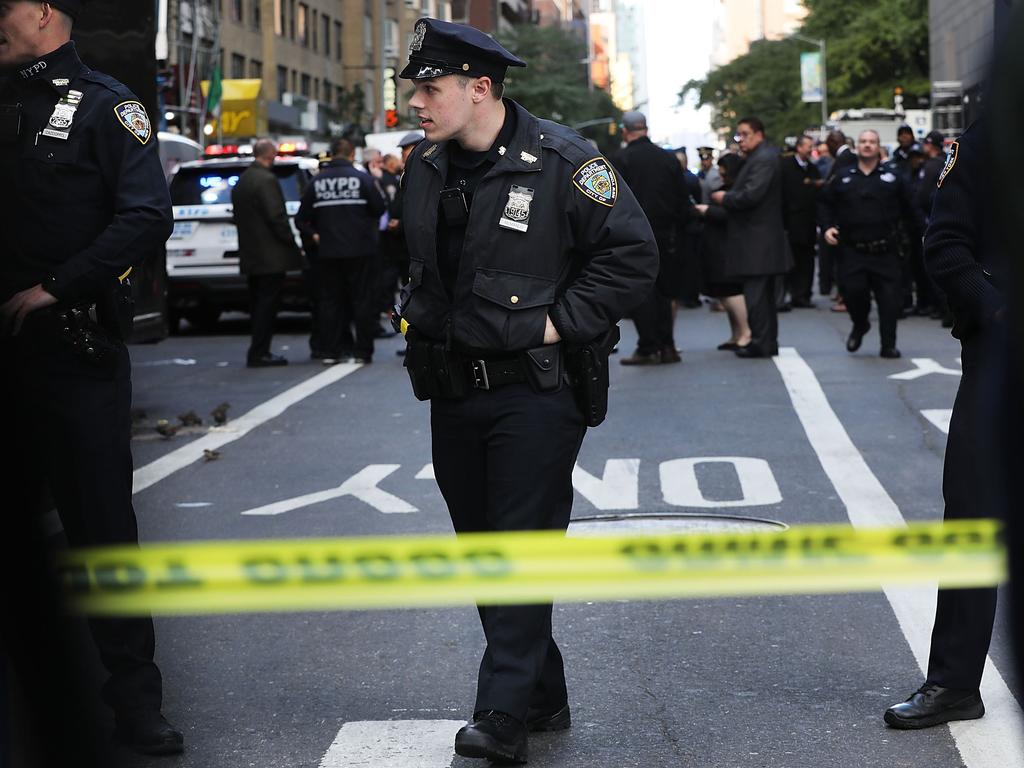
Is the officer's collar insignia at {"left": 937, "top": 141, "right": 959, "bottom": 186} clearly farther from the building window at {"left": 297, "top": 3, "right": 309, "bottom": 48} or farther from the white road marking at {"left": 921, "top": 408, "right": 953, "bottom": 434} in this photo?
the building window at {"left": 297, "top": 3, "right": 309, "bottom": 48}

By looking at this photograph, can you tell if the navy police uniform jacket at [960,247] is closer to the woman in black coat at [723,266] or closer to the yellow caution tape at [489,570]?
the yellow caution tape at [489,570]

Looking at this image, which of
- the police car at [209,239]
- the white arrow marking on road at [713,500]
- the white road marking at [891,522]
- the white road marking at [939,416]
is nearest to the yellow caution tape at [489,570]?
the white road marking at [891,522]

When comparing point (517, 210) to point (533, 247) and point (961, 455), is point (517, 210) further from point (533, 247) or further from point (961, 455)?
point (961, 455)

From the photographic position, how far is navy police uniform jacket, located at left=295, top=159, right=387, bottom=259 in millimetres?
14398

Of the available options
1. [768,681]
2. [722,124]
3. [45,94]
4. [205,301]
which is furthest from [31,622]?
[722,124]

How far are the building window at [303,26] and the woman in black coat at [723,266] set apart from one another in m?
49.7

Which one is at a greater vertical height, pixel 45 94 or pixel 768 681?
pixel 45 94

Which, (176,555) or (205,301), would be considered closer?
(176,555)

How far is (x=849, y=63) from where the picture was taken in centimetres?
7725

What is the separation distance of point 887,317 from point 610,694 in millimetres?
9568

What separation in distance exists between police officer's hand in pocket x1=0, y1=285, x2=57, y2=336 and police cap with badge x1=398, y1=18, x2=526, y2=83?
3.50 ft

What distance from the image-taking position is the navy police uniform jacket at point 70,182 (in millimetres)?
4461

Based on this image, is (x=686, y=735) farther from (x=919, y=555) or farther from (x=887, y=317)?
(x=887, y=317)

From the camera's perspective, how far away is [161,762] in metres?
4.46
